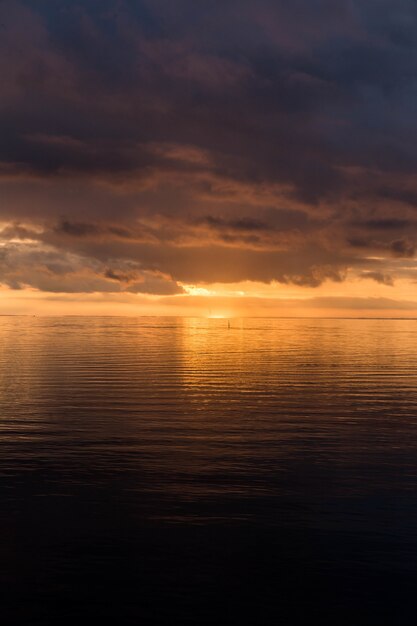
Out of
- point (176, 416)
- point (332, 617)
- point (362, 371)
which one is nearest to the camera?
point (332, 617)

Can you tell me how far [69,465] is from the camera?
26891 mm

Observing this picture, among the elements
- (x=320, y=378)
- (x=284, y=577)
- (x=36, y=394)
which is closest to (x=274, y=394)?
(x=320, y=378)

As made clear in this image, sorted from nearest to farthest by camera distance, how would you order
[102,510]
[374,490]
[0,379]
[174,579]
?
[174,579], [102,510], [374,490], [0,379]

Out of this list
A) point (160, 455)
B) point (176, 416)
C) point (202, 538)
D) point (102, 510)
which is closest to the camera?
point (202, 538)

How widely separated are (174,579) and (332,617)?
13.4 feet

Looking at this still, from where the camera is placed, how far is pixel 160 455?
29.1 metres

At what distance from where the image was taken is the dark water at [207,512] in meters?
15.0

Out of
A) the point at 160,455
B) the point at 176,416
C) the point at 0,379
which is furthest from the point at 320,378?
the point at 160,455

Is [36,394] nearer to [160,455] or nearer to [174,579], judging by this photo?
[160,455]

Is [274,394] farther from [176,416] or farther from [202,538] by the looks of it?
[202,538]

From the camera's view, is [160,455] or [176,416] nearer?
[160,455]

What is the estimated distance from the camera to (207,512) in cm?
2080

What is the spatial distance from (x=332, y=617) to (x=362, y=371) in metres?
58.4

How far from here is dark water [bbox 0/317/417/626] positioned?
15.0 m
